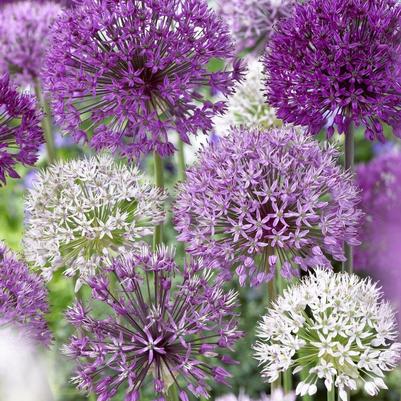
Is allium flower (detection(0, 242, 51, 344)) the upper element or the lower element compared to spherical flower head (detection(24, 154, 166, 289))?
lower

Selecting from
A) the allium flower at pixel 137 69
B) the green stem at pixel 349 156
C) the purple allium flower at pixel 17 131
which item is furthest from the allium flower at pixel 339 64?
the purple allium flower at pixel 17 131

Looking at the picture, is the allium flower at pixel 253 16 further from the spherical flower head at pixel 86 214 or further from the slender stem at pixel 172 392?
the slender stem at pixel 172 392

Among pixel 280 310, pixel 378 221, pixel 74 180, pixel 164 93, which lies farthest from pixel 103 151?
pixel 378 221

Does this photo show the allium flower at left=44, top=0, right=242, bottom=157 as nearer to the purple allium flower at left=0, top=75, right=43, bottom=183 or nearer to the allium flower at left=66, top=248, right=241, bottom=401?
the purple allium flower at left=0, top=75, right=43, bottom=183

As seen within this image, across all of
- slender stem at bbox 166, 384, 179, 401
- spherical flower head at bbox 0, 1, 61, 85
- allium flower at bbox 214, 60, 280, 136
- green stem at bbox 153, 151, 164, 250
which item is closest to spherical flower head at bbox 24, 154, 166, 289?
green stem at bbox 153, 151, 164, 250

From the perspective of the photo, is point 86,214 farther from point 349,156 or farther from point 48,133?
point 48,133
